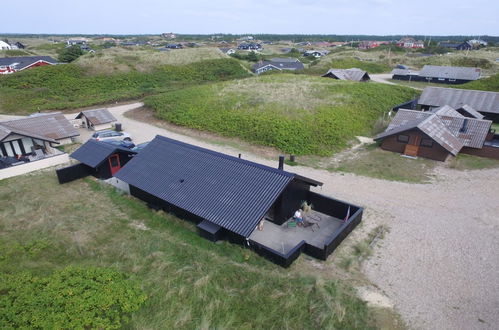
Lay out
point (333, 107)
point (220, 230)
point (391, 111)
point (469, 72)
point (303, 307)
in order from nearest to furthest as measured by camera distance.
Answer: point (303, 307)
point (220, 230)
point (333, 107)
point (391, 111)
point (469, 72)

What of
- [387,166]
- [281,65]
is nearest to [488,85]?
[387,166]

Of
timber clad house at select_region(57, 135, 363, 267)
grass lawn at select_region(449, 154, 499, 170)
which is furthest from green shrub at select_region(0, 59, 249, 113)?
grass lawn at select_region(449, 154, 499, 170)

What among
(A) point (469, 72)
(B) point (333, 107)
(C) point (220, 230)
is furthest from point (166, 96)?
(A) point (469, 72)

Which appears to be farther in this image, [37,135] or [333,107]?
[333,107]

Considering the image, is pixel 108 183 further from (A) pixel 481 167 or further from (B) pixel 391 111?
(B) pixel 391 111

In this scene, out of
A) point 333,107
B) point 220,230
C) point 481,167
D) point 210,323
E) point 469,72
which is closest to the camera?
point 210,323

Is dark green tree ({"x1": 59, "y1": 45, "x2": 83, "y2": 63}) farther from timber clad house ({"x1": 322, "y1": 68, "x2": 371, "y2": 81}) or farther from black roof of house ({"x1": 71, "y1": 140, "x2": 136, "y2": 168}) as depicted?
black roof of house ({"x1": 71, "y1": 140, "x2": 136, "y2": 168})

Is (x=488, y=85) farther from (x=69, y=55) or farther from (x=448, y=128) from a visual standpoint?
(x=69, y=55)

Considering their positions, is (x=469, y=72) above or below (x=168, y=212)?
Result: above
